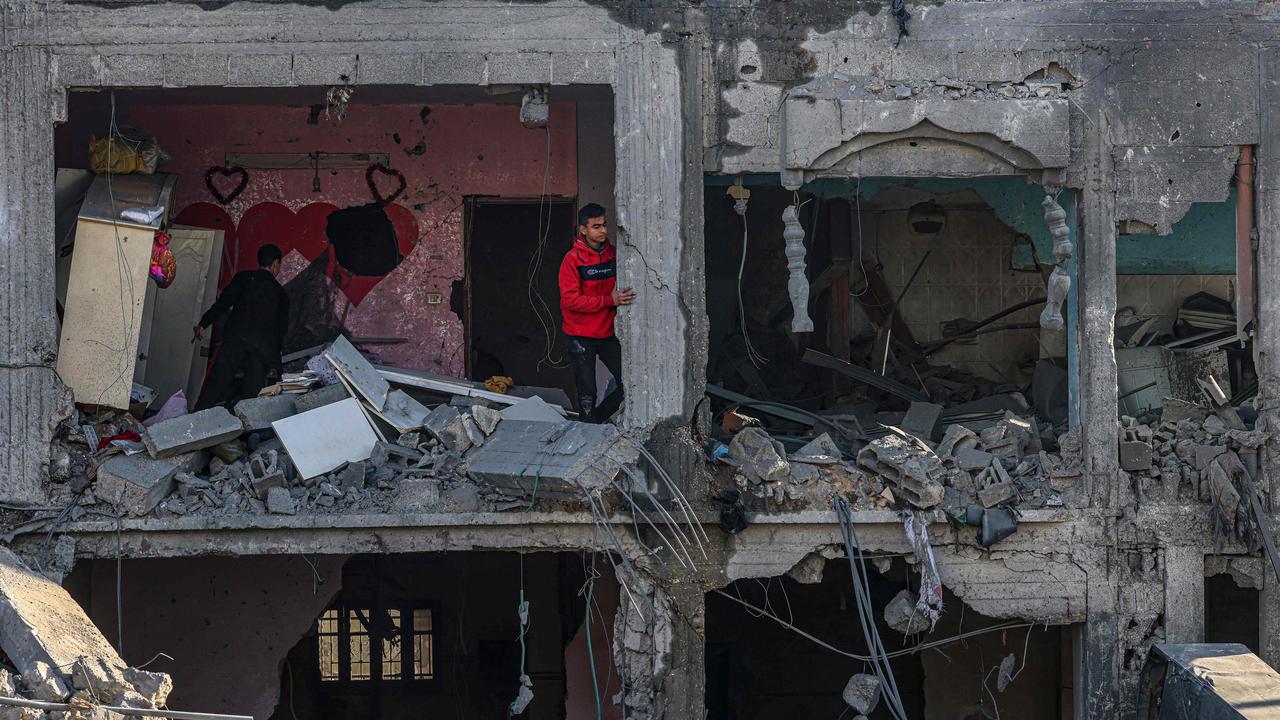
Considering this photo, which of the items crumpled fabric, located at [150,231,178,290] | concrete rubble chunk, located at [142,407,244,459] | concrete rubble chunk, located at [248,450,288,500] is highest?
crumpled fabric, located at [150,231,178,290]

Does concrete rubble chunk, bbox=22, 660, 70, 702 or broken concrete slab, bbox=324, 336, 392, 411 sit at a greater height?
broken concrete slab, bbox=324, 336, 392, 411

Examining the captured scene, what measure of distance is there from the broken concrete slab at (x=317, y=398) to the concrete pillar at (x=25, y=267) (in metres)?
1.67

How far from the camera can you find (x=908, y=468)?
32.1ft

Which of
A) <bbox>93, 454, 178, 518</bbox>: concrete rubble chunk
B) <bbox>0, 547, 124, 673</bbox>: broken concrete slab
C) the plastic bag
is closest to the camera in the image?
<bbox>0, 547, 124, 673</bbox>: broken concrete slab

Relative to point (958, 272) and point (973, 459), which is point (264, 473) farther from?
point (958, 272)

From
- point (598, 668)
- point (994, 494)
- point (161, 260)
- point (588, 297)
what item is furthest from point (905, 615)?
point (161, 260)

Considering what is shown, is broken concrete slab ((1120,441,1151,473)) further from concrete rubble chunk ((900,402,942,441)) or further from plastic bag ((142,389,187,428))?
plastic bag ((142,389,187,428))

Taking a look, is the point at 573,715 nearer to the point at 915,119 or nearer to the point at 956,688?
the point at 956,688

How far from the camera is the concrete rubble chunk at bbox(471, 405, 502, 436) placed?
33.0 feet

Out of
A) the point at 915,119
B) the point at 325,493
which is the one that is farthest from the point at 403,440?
the point at 915,119

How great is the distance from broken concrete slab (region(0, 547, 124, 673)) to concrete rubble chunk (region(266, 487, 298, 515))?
1.43 meters

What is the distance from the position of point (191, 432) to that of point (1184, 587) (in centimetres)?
732

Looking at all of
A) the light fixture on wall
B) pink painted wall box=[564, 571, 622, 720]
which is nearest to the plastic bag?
pink painted wall box=[564, 571, 622, 720]

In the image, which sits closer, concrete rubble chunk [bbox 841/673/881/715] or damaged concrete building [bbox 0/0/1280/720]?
damaged concrete building [bbox 0/0/1280/720]
